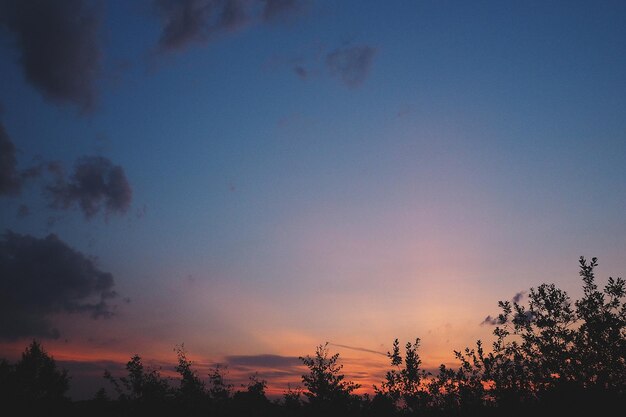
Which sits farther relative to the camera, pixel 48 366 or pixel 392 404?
pixel 48 366

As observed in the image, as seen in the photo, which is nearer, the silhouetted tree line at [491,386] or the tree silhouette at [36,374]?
the silhouetted tree line at [491,386]

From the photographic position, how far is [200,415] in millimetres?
27125

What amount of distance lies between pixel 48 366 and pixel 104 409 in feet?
227

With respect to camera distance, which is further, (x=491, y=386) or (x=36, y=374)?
(x=36, y=374)

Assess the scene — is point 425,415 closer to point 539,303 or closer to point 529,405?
point 529,405

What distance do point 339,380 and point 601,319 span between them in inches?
1015

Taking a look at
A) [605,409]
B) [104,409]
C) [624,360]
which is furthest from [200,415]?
[624,360]

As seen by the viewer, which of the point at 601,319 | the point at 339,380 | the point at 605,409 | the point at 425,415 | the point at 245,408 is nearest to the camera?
the point at 605,409

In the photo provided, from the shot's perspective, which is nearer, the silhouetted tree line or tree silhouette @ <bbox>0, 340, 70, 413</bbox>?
the silhouetted tree line

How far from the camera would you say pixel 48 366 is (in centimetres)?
8319

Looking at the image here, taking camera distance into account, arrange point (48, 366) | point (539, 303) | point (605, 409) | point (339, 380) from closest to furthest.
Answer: point (605, 409), point (539, 303), point (339, 380), point (48, 366)

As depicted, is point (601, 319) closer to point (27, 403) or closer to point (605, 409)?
point (605, 409)

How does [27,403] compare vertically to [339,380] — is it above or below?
below

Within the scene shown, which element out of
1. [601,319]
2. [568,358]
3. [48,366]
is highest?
[601,319]
